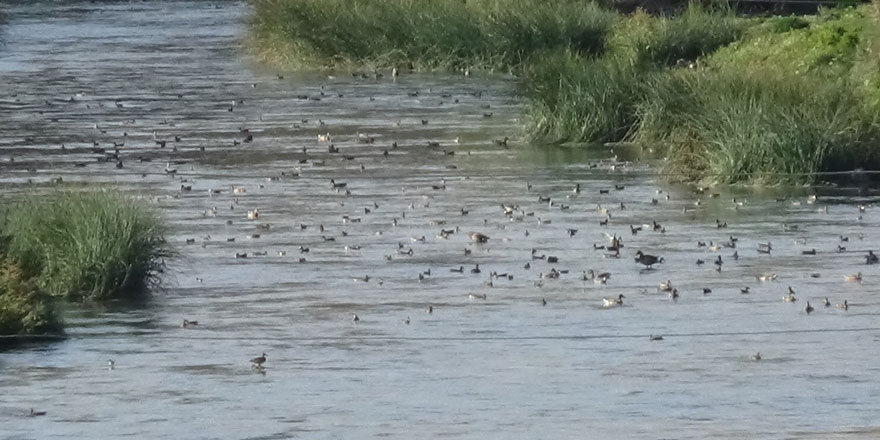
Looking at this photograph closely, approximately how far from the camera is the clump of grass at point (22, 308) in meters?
18.3

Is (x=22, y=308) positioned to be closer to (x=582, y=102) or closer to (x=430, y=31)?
(x=582, y=102)

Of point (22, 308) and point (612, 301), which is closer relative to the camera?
point (22, 308)

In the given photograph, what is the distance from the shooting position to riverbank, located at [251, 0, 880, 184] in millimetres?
27172

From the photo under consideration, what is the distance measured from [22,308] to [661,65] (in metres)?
21.7

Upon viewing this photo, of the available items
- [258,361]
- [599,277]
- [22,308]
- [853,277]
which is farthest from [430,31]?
[258,361]

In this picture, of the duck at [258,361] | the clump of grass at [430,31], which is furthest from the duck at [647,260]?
the clump of grass at [430,31]

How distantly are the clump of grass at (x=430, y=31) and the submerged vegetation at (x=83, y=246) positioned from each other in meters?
22.1

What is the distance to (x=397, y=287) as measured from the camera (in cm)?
2105

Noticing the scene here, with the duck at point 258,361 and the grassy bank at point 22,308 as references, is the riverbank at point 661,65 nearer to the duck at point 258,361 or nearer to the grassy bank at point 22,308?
the duck at point 258,361

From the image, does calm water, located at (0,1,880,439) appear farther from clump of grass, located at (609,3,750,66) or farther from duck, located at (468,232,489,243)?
clump of grass, located at (609,3,750,66)

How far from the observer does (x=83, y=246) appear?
20281 millimetres

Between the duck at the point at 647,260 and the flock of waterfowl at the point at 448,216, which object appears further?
the duck at the point at 647,260

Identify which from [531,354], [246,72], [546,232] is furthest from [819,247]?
[246,72]

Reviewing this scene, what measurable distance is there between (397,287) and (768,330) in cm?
399
